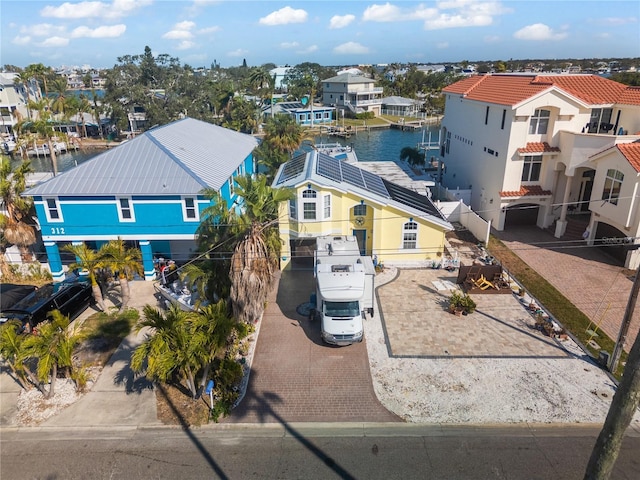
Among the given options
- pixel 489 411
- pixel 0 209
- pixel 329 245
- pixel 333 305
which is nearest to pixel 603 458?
pixel 489 411

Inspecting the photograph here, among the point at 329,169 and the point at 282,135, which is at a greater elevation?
the point at 282,135

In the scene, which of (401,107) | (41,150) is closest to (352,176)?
(41,150)

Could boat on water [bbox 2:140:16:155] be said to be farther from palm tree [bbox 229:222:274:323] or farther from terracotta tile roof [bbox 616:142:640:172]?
terracotta tile roof [bbox 616:142:640:172]

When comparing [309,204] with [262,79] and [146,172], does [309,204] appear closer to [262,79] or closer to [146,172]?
[146,172]

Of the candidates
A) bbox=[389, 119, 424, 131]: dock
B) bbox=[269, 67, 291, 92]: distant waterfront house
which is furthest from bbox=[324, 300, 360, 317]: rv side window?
bbox=[269, 67, 291, 92]: distant waterfront house

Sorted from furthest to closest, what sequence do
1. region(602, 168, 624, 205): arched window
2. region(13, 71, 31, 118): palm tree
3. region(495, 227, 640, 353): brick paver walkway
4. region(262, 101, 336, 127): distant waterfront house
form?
region(262, 101, 336, 127): distant waterfront house, region(13, 71, 31, 118): palm tree, region(602, 168, 624, 205): arched window, region(495, 227, 640, 353): brick paver walkway

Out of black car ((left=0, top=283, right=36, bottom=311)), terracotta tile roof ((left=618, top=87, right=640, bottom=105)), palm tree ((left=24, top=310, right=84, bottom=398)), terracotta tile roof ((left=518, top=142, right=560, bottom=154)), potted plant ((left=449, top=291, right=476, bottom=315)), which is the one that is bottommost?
potted plant ((left=449, top=291, right=476, bottom=315))

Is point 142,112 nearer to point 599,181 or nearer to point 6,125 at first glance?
point 6,125
